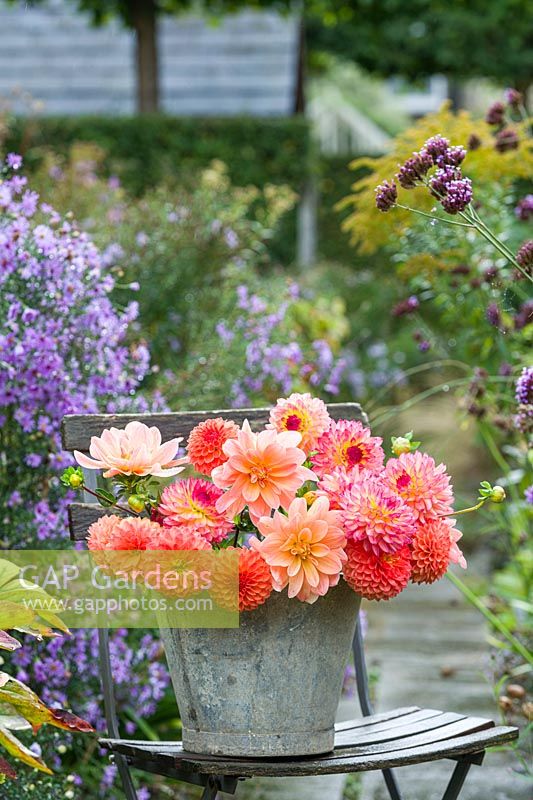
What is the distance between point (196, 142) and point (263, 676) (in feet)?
28.1

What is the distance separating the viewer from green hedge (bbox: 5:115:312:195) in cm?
1025

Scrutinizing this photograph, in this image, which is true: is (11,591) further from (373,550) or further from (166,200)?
(166,200)

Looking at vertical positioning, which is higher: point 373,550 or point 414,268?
point 373,550

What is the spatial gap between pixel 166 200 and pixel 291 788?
9.21 ft

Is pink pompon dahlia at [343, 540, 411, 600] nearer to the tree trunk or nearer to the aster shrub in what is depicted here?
the aster shrub

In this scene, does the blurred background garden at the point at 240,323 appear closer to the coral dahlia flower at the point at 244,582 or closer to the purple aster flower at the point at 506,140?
the purple aster flower at the point at 506,140

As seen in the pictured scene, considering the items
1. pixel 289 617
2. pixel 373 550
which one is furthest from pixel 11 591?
pixel 373 550

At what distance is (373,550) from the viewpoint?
2.03m

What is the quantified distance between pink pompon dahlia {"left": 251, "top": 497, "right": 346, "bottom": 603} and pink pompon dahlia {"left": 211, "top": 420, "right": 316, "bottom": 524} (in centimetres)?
4

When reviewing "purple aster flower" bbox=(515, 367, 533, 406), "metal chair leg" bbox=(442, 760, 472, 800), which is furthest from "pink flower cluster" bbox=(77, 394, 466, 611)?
"purple aster flower" bbox=(515, 367, 533, 406)

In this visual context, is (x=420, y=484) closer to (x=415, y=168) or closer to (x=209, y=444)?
(x=209, y=444)

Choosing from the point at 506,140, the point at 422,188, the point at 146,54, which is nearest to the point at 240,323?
the point at 422,188

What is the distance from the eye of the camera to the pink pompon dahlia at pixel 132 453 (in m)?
2.12

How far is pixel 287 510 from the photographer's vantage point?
2.07m
